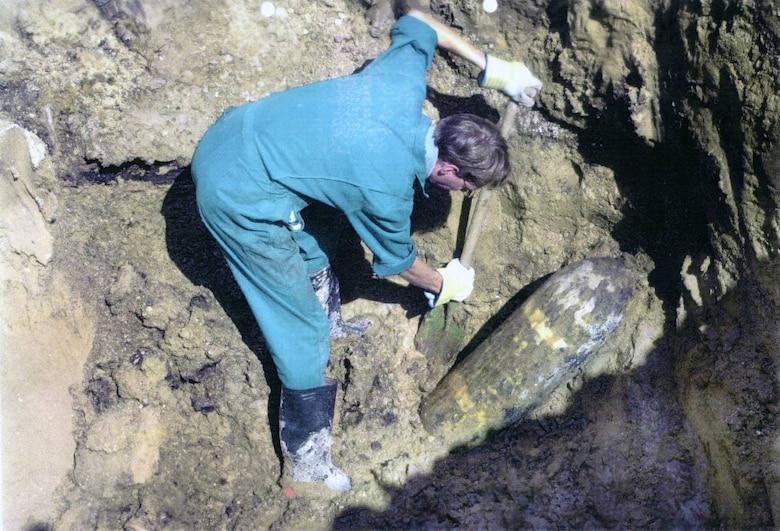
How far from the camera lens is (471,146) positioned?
8.30 feet

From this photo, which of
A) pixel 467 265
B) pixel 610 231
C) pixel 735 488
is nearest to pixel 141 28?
pixel 467 265

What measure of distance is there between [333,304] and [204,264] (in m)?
0.77

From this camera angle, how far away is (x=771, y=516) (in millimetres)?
2484

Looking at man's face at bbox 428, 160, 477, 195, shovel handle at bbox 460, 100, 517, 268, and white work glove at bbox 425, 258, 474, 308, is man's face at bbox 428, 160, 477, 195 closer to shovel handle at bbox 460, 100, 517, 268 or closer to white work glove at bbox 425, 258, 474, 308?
shovel handle at bbox 460, 100, 517, 268

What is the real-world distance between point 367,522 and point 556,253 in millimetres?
1734

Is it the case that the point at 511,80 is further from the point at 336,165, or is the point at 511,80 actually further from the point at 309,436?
the point at 309,436

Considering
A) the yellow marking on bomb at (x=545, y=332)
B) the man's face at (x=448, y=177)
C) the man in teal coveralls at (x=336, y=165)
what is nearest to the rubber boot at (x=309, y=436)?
the man in teal coveralls at (x=336, y=165)

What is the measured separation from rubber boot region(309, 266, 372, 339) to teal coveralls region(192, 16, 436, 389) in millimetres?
467

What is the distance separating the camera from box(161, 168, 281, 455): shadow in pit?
3521 mm

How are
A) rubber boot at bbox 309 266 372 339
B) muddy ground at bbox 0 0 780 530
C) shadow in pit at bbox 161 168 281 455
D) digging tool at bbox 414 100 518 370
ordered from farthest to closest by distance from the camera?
digging tool at bbox 414 100 518 370
shadow in pit at bbox 161 168 281 455
rubber boot at bbox 309 266 372 339
muddy ground at bbox 0 0 780 530

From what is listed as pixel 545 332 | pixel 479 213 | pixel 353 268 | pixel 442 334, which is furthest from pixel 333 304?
pixel 545 332

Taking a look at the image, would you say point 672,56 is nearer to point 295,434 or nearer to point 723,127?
point 723,127

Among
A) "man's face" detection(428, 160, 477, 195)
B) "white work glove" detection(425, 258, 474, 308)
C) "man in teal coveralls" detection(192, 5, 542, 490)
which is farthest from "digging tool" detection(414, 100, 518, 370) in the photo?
"man's face" detection(428, 160, 477, 195)

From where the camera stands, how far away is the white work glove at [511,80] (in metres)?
3.05
